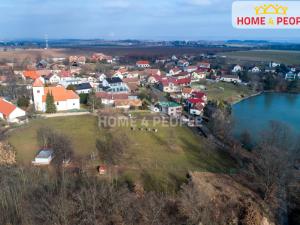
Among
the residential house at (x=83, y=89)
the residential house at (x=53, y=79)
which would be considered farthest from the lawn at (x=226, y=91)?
the residential house at (x=53, y=79)

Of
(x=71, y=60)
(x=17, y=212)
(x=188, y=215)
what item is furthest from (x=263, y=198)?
(x=71, y=60)

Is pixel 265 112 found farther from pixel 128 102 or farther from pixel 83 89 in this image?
pixel 83 89

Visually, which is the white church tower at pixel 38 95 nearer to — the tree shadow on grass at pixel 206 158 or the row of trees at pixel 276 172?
the tree shadow on grass at pixel 206 158

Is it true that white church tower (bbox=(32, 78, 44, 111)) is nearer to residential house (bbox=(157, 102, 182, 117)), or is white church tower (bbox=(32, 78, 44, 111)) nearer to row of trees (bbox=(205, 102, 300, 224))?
residential house (bbox=(157, 102, 182, 117))

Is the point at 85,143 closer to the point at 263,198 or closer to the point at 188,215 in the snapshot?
the point at 188,215

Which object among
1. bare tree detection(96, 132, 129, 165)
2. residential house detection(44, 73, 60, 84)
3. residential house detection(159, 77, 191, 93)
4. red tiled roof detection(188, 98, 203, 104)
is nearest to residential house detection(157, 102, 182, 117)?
red tiled roof detection(188, 98, 203, 104)

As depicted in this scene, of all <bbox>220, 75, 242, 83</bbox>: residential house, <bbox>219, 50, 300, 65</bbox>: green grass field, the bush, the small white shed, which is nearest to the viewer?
the small white shed
